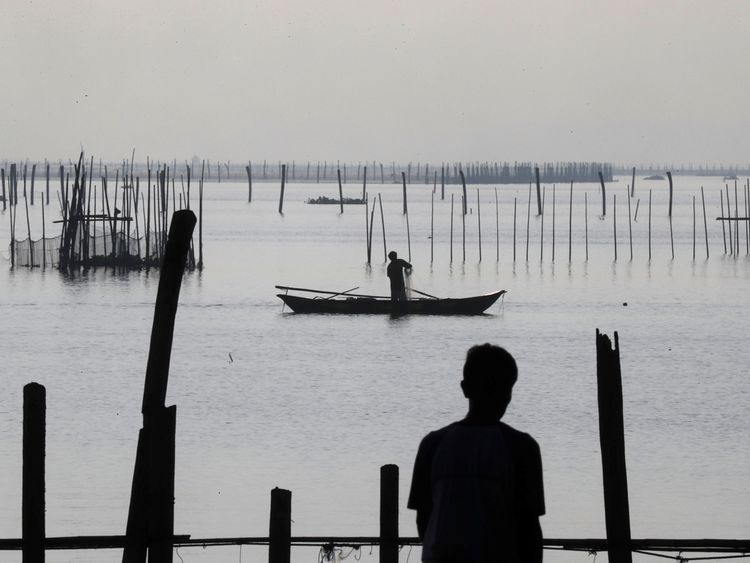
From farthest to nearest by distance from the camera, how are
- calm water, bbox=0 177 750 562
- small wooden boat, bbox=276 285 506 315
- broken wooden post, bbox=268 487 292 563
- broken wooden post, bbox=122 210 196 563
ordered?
small wooden boat, bbox=276 285 506 315
calm water, bbox=0 177 750 562
broken wooden post, bbox=268 487 292 563
broken wooden post, bbox=122 210 196 563

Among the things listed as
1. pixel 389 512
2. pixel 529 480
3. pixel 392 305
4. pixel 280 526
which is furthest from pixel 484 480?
pixel 392 305

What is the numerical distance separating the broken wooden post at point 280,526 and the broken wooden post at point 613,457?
1725 millimetres

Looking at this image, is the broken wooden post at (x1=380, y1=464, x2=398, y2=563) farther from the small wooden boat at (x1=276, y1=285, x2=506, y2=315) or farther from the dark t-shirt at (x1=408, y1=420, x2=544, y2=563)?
the small wooden boat at (x1=276, y1=285, x2=506, y2=315)

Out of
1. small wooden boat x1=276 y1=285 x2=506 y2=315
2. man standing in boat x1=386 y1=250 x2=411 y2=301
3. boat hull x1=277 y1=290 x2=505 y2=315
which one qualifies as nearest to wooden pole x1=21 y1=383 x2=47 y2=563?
man standing in boat x1=386 y1=250 x2=411 y2=301

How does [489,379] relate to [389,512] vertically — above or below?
above

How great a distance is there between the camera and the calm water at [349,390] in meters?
13.7

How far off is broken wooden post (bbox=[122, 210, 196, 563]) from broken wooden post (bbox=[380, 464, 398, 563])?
3.27 feet

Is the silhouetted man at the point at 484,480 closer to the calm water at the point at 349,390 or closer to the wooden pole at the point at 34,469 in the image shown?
the wooden pole at the point at 34,469

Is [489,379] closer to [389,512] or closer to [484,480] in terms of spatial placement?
[484,480]

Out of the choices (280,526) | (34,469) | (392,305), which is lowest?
(280,526)

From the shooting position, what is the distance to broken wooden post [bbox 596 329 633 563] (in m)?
7.37

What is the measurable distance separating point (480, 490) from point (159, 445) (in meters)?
2.51

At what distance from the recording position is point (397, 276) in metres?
30.5

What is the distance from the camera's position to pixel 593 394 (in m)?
22.0
